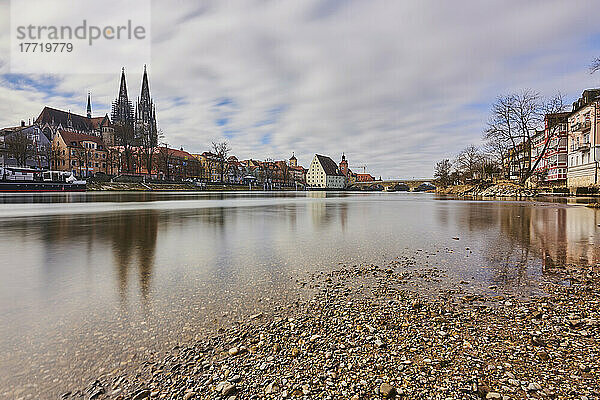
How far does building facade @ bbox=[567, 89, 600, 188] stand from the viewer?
37219 mm

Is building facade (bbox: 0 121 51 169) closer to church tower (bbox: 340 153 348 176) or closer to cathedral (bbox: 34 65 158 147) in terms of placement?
cathedral (bbox: 34 65 158 147)

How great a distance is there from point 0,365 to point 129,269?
2.65m

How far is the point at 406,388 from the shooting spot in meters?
1.98

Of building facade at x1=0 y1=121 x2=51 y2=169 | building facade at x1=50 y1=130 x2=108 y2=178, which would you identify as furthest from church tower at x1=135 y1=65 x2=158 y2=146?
building facade at x1=0 y1=121 x2=51 y2=169

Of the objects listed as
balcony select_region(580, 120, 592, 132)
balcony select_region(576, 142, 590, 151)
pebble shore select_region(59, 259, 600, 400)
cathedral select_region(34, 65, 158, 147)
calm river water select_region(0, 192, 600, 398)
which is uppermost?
cathedral select_region(34, 65, 158, 147)

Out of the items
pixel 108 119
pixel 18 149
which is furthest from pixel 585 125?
pixel 108 119

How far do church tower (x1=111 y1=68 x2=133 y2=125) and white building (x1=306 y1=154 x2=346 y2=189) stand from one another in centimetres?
8497

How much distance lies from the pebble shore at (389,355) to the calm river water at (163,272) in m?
0.36

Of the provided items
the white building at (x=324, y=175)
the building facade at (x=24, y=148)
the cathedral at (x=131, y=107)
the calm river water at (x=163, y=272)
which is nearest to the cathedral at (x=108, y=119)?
the cathedral at (x=131, y=107)

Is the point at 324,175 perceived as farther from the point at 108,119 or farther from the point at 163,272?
the point at 163,272

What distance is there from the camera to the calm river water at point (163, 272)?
2506 millimetres

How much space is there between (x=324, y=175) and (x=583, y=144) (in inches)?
4583

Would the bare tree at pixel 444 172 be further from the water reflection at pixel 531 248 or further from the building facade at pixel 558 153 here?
the water reflection at pixel 531 248

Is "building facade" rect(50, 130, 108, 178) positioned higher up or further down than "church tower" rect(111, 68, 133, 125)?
further down
